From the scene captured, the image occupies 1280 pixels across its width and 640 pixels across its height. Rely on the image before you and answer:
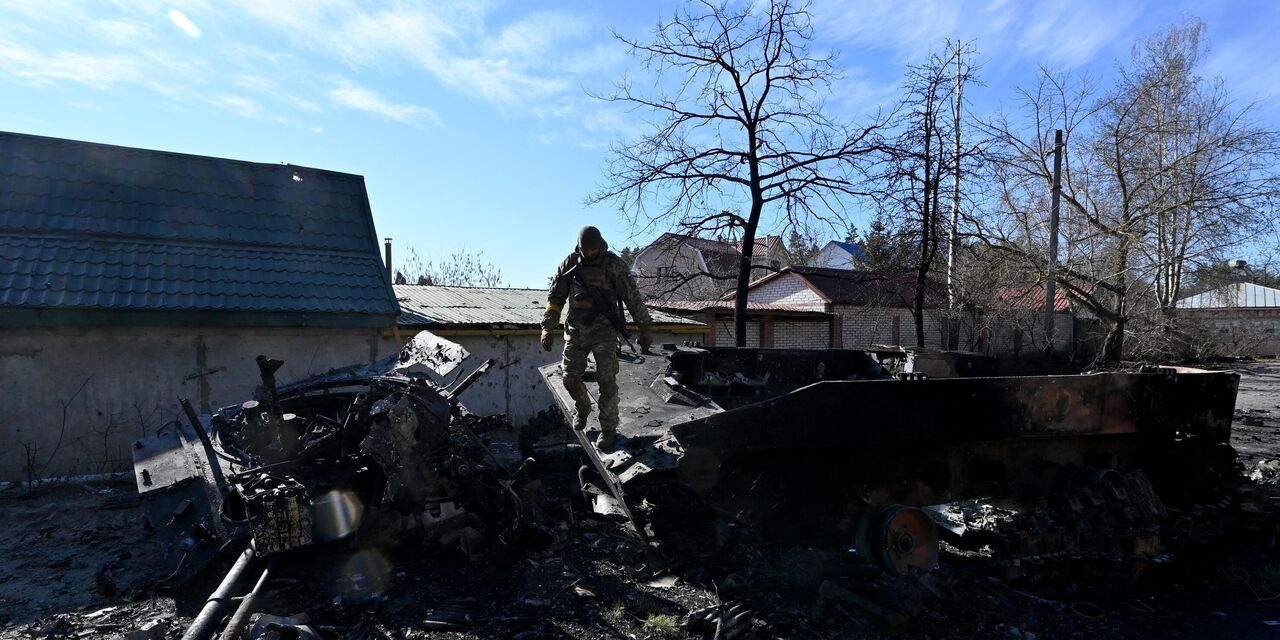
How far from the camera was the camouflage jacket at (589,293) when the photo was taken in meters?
5.69

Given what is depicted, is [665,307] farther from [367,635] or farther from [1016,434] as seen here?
[367,635]

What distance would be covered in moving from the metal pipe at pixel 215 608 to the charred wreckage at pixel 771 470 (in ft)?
0.05

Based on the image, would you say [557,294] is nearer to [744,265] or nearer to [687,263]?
[744,265]

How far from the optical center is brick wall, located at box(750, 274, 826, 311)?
23.3 meters

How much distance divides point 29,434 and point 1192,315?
3264 centimetres

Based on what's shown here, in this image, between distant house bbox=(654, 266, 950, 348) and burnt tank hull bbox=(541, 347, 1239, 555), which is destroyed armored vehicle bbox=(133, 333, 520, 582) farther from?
distant house bbox=(654, 266, 950, 348)

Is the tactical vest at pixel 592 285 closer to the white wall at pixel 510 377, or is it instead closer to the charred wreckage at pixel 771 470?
the charred wreckage at pixel 771 470

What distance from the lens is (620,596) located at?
16.1 ft

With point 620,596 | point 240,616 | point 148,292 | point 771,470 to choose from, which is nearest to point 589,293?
point 771,470

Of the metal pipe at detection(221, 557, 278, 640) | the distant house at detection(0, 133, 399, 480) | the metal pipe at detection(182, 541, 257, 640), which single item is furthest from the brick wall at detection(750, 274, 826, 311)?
the metal pipe at detection(221, 557, 278, 640)

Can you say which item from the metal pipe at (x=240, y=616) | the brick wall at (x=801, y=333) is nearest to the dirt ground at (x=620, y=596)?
the metal pipe at (x=240, y=616)

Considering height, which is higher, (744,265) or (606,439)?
(744,265)

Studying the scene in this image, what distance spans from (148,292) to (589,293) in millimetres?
6324

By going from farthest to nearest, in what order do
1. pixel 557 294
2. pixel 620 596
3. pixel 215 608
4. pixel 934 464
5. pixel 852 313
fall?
pixel 852 313
pixel 557 294
pixel 934 464
pixel 620 596
pixel 215 608
